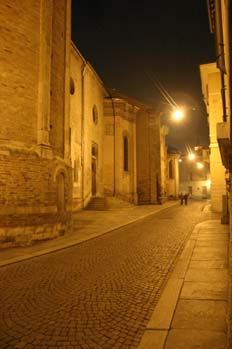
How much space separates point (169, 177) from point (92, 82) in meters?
26.1

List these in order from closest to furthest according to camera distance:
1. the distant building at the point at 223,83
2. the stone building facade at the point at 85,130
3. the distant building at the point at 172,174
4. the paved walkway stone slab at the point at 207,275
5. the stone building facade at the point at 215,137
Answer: the distant building at the point at 223,83 < the paved walkway stone slab at the point at 207,275 < the stone building facade at the point at 215,137 < the stone building facade at the point at 85,130 < the distant building at the point at 172,174

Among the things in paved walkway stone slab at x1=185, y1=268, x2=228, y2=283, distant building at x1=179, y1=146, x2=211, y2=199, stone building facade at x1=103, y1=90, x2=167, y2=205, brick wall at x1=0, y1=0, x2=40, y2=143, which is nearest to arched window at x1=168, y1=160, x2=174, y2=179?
stone building facade at x1=103, y1=90, x2=167, y2=205

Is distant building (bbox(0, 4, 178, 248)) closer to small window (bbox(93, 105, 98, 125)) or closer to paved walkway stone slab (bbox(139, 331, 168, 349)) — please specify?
paved walkway stone slab (bbox(139, 331, 168, 349))

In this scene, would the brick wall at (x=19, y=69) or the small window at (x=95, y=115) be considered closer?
the brick wall at (x=19, y=69)

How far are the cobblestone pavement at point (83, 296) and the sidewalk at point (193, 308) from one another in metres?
0.20

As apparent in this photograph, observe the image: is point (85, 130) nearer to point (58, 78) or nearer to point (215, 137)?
point (215, 137)

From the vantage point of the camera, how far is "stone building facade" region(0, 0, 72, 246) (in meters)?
10.1

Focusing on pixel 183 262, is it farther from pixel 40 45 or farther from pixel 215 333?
pixel 40 45

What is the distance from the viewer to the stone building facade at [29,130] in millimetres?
10102

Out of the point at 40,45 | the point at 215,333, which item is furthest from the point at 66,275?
the point at 40,45

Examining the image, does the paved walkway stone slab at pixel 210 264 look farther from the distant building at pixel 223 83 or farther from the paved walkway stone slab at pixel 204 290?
the distant building at pixel 223 83

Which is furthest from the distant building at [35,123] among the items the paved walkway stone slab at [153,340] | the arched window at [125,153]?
the arched window at [125,153]

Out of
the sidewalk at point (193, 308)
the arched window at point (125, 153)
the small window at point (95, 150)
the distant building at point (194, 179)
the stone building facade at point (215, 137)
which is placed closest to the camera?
the sidewalk at point (193, 308)

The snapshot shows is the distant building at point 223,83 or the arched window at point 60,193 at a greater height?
the distant building at point 223,83
